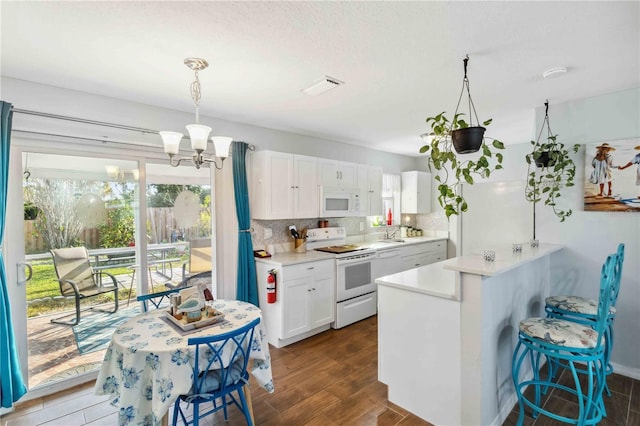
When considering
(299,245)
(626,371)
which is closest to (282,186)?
(299,245)

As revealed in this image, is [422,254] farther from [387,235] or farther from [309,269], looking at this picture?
[309,269]

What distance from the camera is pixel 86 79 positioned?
2.36 metres

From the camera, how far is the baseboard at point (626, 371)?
2.67 meters

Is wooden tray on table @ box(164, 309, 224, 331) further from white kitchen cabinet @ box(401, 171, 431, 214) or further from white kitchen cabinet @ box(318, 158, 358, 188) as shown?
white kitchen cabinet @ box(401, 171, 431, 214)

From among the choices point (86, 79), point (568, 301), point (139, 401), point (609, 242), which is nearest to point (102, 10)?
point (86, 79)

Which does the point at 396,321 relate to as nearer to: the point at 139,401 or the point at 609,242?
the point at 139,401

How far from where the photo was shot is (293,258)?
3.54 m

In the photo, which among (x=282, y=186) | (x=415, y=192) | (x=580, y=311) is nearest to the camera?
(x=580, y=311)

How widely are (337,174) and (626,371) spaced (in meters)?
3.46

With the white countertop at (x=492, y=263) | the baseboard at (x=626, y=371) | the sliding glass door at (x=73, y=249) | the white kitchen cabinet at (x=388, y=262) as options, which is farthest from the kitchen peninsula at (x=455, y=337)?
the sliding glass door at (x=73, y=249)

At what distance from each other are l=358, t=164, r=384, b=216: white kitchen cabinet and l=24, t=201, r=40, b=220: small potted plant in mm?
3582

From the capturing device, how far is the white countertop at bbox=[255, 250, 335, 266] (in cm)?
334

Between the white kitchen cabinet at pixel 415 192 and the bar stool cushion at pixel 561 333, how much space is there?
366cm

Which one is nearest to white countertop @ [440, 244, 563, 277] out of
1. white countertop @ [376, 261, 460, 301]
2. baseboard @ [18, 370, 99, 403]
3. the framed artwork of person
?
white countertop @ [376, 261, 460, 301]
